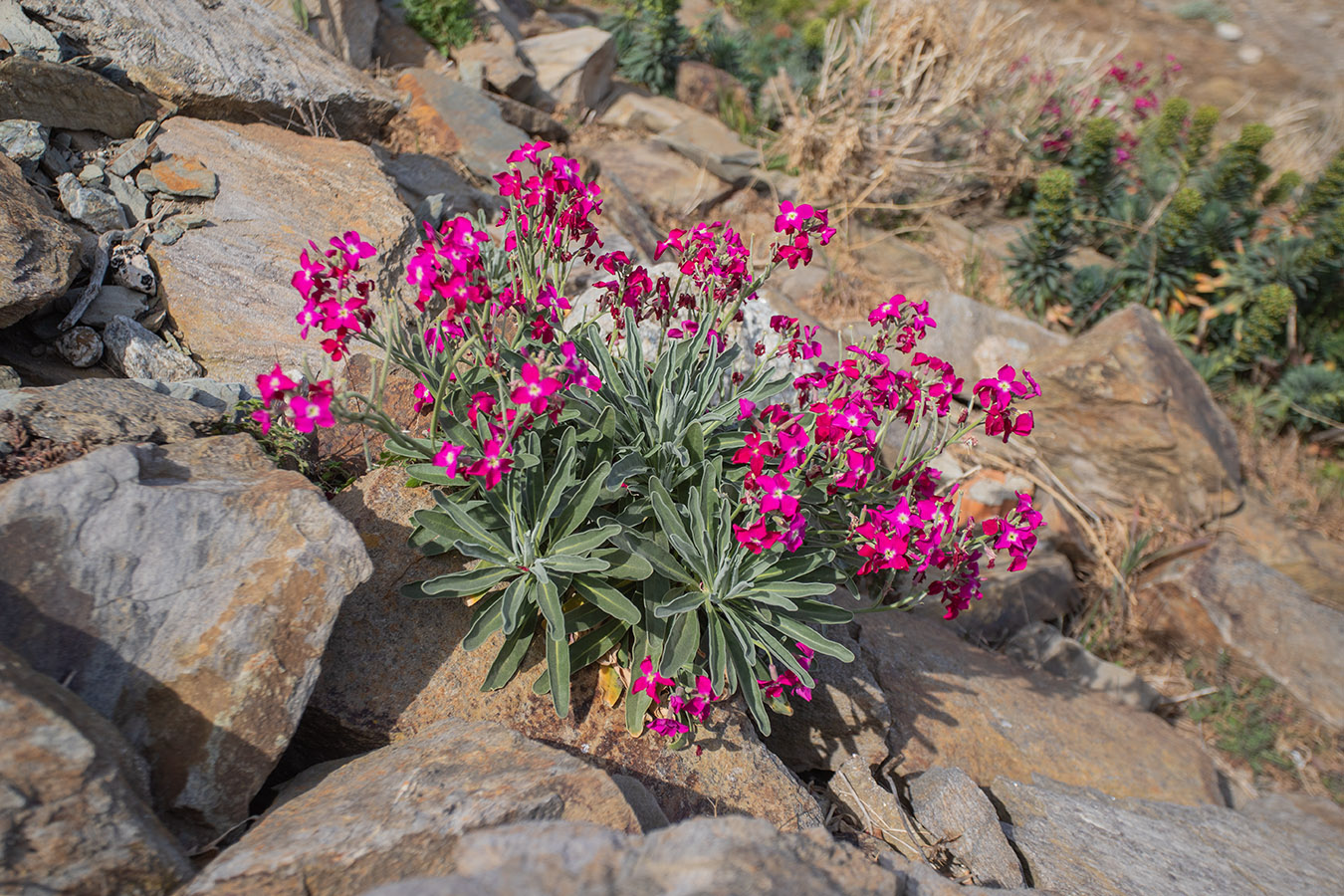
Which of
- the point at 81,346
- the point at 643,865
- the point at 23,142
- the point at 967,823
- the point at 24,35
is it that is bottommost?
the point at 967,823

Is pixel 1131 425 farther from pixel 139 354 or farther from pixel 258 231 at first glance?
pixel 139 354

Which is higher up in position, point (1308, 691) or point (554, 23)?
point (554, 23)

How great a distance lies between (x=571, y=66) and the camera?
7.77m

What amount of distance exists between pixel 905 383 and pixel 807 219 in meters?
0.73

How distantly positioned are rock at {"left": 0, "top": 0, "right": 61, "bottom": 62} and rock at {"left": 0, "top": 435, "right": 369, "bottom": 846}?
10.2 ft

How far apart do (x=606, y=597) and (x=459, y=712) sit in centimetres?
66

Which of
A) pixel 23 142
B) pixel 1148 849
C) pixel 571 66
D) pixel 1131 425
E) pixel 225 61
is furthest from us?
pixel 571 66

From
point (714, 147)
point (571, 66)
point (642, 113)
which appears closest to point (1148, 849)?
point (714, 147)

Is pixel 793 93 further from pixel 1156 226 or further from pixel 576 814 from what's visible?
pixel 576 814

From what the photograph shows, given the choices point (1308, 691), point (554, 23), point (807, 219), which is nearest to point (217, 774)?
point (807, 219)

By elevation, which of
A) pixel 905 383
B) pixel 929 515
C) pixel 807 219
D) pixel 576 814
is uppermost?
pixel 807 219

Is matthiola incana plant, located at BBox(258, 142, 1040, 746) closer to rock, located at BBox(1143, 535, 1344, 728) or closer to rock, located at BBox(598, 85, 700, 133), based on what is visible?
→ rock, located at BBox(1143, 535, 1344, 728)

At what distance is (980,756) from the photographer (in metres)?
3.54

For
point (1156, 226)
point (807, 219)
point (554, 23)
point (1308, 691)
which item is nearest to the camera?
point (807, 219)
